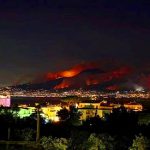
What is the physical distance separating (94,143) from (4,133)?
3932mm

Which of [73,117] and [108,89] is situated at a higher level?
[108,89]

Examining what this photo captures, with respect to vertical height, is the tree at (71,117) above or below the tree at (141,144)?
above

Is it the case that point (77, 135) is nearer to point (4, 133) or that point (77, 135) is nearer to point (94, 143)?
point (94, 143)

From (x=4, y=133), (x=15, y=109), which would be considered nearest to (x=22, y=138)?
(x=4, y=133)

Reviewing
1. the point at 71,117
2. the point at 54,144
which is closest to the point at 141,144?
the point at 54,144

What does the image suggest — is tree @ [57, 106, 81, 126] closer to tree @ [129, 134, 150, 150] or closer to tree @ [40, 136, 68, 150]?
tree @ [40, 136, 68, 150]

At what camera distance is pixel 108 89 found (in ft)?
345

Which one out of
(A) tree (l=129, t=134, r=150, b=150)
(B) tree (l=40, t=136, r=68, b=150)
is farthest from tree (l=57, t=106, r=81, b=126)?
(A) tree (l=129, t=134, r=150, b=150)

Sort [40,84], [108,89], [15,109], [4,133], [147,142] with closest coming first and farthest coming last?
[147,142] → [4,133] → [15,109] → [108,89] → [40,84]

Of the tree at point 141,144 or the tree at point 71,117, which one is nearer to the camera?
the tree at point 141,144

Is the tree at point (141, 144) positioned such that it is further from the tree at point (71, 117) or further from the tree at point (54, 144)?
the tree at point (71, 117)

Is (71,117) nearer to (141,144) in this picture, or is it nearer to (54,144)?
(54,144)

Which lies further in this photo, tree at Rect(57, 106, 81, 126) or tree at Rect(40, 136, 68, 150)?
tree at Rect(57, 106, 81, 126)

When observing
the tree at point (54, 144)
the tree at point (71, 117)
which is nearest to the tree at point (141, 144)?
the tree at point (54, 144)
